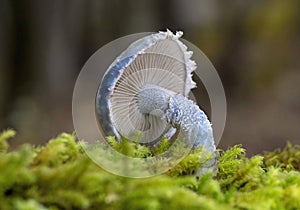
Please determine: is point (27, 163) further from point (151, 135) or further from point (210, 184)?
point (151, 135)

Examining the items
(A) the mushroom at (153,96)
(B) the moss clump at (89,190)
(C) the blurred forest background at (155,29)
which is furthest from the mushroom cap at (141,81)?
(C) the blurred forest background at (155,29)

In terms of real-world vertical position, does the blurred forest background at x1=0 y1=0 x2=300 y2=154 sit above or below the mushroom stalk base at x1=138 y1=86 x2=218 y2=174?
above

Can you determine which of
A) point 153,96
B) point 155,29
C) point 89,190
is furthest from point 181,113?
point 155,29

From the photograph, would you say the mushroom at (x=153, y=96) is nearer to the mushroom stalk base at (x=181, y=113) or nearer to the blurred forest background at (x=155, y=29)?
the mushroom stalk base at (x=181, y=113)

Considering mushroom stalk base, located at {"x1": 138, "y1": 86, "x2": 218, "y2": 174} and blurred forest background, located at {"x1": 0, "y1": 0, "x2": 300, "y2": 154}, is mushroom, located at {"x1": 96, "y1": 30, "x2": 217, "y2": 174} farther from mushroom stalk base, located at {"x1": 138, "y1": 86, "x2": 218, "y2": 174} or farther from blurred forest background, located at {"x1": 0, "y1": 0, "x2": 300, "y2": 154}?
blurred forest background, located at {"x1": 0, "y1": 0, "x2": 300, "y2": 154}

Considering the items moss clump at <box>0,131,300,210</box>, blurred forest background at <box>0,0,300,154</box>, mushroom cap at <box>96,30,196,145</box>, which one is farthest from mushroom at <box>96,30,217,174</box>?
blurred forest background at <box>0,0,300,154</box>

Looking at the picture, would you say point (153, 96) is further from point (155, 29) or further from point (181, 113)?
point (155, 29)

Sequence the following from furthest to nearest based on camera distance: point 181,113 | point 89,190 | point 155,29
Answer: point 155,29 → point 181,113 → point 89,190

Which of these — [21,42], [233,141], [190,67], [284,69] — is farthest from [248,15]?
[190,67]
